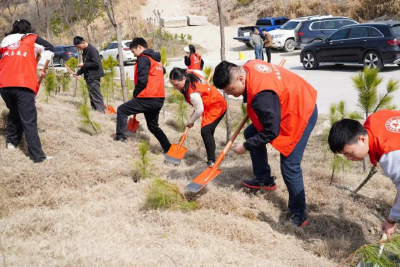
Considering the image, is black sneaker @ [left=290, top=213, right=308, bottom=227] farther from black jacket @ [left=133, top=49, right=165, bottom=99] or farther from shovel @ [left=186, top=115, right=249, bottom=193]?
black jacket @ [left=133, top=49, right=165, bottom=99]

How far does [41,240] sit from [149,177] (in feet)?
5.40

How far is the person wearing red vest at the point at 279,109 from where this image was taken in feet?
9.75

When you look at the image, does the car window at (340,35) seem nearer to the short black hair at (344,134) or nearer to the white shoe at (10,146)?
the white shoe at (10,146)

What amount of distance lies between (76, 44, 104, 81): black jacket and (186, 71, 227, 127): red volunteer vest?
9.13ft

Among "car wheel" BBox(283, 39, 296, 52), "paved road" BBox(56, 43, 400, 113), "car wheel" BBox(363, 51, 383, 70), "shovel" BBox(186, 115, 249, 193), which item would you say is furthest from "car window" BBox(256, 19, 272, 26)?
"shovel" BBox(186, 115, 249, 193)

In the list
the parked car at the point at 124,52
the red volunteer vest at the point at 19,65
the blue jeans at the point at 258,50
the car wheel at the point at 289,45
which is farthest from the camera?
the parked car at the point at 124,52

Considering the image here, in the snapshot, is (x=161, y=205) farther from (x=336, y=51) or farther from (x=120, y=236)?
(x=336, y=51)

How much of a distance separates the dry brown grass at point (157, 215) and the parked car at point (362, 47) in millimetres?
6866

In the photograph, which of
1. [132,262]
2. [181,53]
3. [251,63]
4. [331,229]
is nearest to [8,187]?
[132,262]

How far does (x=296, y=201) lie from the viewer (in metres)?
3.30

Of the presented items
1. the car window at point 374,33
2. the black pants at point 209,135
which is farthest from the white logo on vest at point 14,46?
the car window at point 374,33

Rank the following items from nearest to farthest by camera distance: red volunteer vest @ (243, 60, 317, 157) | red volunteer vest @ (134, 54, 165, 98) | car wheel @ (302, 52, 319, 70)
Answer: red volunteer vest @ (243, 60, 317, 157), red volunteer vest @ (134, 54, 165, 98), car wheel @ (302, 52, 319, 70)

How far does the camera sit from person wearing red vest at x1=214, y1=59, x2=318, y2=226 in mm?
2971

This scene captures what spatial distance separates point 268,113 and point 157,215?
1.15 metres
